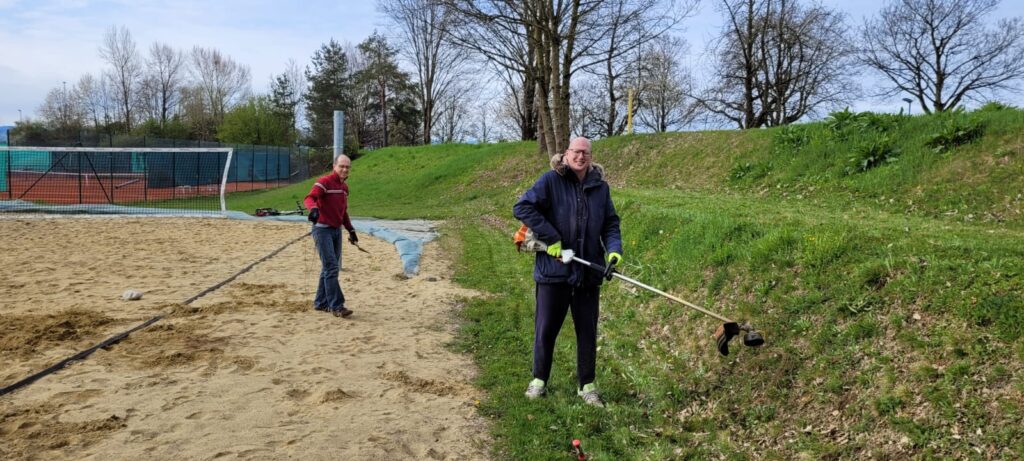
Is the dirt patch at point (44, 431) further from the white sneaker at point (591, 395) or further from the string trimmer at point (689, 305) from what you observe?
the white sneaker at point (591, 395)

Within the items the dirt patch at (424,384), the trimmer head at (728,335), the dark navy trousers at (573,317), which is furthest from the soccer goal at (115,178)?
the trimmer head at (728,335)

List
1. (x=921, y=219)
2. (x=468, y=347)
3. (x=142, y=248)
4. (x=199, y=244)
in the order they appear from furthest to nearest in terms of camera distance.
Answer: (x=199, y=244)
(x=142, y=248)
(x=921, y=219)
(x=468, y=347)

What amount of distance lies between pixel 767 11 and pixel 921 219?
22.2 m

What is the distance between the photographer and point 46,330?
652 cm

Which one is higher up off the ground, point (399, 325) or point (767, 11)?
point (767, 11)

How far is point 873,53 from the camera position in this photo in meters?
28.5

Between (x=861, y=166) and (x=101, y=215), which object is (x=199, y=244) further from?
(x=861, y=166)

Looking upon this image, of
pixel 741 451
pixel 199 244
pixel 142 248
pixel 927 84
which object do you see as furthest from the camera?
pixel 927 84

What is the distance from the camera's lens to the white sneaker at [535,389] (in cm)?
511

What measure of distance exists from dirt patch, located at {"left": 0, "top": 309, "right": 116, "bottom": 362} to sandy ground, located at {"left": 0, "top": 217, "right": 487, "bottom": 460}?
0.02 metres

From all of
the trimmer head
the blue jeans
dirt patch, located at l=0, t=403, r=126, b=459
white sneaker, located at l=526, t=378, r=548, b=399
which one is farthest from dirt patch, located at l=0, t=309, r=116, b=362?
the trimmer head

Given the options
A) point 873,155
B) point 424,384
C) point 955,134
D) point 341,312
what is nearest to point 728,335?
point 424,384

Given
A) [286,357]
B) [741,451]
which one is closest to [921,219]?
[741,451]

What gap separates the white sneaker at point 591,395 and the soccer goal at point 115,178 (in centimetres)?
2256
